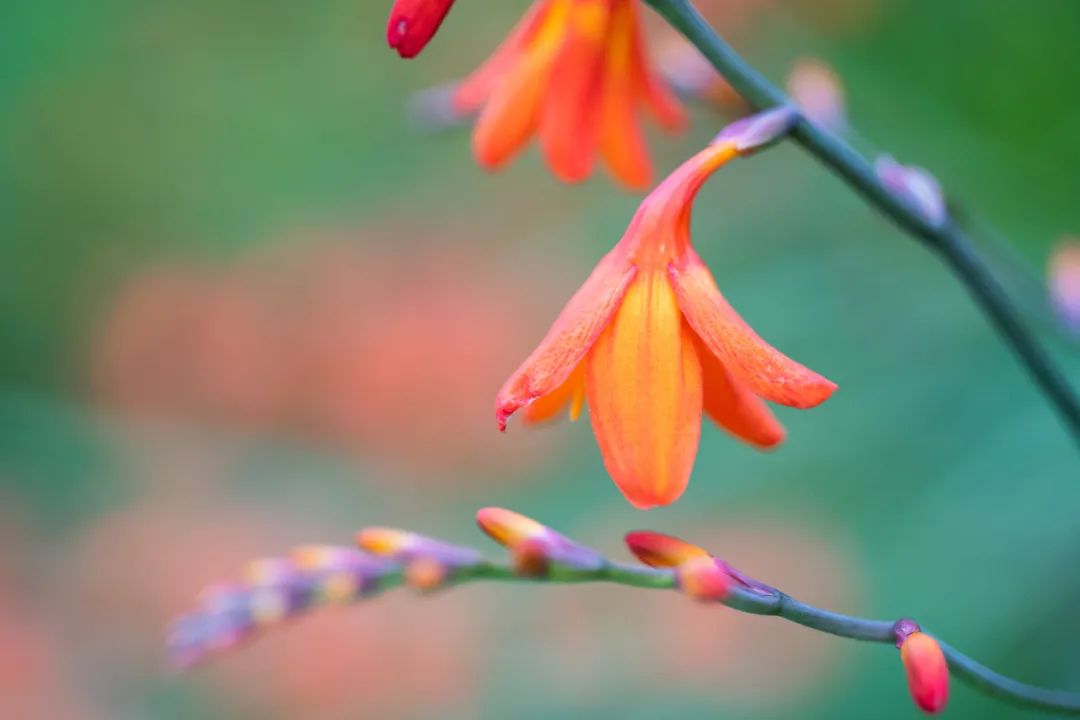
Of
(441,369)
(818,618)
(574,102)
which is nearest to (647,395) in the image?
(818,618)

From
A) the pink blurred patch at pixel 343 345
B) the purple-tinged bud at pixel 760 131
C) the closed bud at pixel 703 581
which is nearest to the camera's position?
the closed bud at pixel 703 581

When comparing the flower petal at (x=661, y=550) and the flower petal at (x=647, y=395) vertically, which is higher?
the flower petal at (x=647, y=395)

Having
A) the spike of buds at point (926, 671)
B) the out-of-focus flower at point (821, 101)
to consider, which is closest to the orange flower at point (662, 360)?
the spike of buds at point (926, 671)

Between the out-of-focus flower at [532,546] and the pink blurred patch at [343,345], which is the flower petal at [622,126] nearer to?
the out-of-focus flower at [532,546]

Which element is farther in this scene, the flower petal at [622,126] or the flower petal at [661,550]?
the flower petal at [622,126]

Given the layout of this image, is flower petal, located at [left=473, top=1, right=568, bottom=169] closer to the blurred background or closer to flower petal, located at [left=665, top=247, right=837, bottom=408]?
flower petal, located at [left=665, top=247, right=837, bottom=408]

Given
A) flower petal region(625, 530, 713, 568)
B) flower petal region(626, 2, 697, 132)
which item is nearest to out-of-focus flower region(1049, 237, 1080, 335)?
flower petal region(626, 2, 697, 132)
